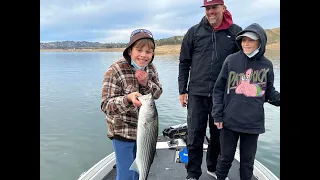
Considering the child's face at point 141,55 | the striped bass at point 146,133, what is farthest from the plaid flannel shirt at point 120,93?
the striped bass at point 146,133

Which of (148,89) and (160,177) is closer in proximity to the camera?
(148,89)

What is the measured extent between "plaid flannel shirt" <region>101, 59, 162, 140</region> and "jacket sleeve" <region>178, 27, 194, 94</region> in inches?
38.6

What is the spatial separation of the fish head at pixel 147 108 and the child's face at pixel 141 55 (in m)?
0.44

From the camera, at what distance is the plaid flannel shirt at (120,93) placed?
2.31 m

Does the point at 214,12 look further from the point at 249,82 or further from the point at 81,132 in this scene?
the point at 81,132

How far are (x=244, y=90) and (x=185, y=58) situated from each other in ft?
2.77

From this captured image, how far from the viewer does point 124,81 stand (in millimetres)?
2395

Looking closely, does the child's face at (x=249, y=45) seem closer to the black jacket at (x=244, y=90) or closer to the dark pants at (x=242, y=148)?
the black jacket at (x=244, y=90)

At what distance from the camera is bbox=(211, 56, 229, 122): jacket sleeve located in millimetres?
3057

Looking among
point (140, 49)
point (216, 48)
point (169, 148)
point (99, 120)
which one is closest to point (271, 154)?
point (169, 148)

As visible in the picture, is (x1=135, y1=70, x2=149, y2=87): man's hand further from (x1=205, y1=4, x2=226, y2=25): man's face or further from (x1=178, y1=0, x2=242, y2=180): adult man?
(x1=205, y1=4, x2=226, y2=25): man's face
